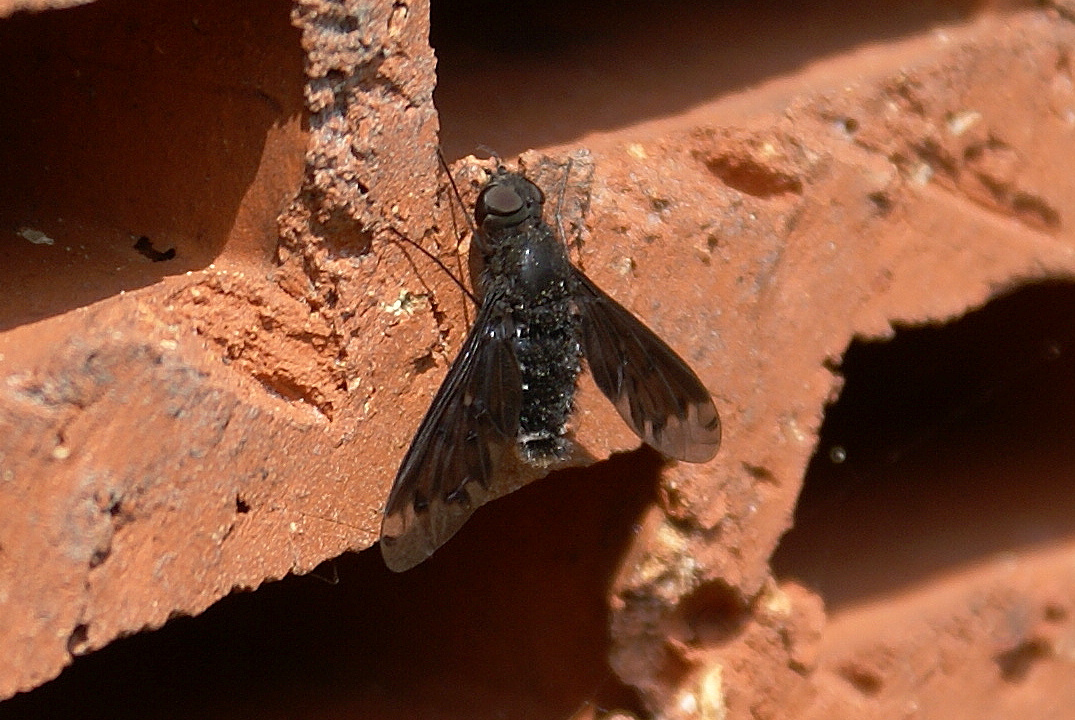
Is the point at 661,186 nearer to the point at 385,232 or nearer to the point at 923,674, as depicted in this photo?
the point at 385,232

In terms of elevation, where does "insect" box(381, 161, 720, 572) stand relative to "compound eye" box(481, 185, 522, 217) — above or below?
below

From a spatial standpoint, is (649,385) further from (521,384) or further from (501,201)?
(501,201)

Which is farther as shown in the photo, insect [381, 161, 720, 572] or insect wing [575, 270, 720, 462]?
insect wing [575, 270, 720, 462]

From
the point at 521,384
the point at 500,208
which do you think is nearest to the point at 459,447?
the point at 521,384

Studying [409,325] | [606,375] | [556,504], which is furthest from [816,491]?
[409,325]

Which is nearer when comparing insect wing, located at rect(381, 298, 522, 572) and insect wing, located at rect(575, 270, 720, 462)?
insect wing, located at rect(381, 298, 522, 572)

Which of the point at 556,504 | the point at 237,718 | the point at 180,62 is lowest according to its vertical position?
the point at 237,718
